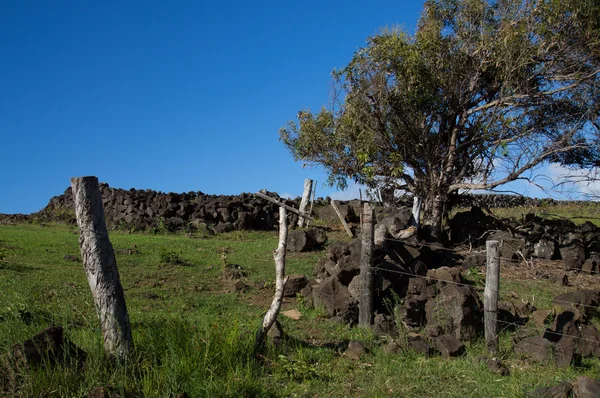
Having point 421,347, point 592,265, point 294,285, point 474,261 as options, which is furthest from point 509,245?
point 421,347

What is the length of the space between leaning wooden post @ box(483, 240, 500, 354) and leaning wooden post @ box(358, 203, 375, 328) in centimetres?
198

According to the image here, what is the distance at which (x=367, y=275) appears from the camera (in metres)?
9.86

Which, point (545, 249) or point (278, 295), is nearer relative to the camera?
point (278, 295)

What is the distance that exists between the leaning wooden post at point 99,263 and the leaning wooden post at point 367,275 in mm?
4301

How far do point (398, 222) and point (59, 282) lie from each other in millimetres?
8822

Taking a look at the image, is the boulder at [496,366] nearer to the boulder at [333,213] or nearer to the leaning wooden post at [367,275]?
the leaning wooden post at [367,275]

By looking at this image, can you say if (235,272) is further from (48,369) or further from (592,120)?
(592,120)

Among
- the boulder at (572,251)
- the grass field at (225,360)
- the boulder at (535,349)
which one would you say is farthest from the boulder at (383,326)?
the boulder at (572,251)

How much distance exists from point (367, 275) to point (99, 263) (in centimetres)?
468

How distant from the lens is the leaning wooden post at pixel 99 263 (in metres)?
6.93

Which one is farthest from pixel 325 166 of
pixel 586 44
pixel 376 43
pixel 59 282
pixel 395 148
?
pixel 59 282

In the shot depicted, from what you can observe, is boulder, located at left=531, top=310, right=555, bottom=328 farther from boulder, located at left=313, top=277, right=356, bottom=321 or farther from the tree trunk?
the tree trunk

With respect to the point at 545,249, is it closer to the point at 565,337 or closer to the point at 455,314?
the point at 455,314

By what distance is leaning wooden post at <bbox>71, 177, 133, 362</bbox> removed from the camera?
6930mm
